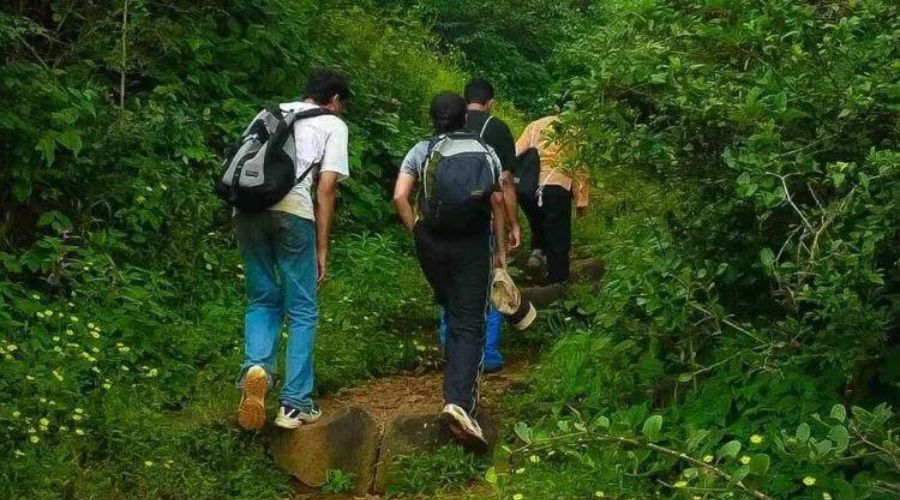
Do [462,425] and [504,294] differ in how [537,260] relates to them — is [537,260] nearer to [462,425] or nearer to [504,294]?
[504,294]

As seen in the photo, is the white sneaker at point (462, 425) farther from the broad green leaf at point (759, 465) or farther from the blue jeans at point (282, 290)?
the broad green leaf at point (759, 465)

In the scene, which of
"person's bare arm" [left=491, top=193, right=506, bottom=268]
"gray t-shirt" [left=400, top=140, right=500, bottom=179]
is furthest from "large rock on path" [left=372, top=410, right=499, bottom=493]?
"gray t-shirt" [left=400, top=140, right=500, bottom=179]

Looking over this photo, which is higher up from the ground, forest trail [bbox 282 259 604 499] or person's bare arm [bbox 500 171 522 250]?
person's bare arm [bbox 500 171 522 250]

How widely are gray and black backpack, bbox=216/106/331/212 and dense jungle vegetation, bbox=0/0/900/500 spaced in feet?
→ 3.77

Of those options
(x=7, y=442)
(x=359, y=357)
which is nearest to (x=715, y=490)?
(x=7, y=442)

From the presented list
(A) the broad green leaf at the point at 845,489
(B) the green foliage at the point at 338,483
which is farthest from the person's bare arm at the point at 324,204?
(A) the broad green leaf at the point at 845,489

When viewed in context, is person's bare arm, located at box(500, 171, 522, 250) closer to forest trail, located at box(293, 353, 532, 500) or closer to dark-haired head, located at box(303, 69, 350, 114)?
forest trail, located at box(293, 353, 532, 500)

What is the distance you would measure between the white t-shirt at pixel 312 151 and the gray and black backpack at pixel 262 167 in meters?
0.04

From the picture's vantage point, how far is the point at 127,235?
7906 mm

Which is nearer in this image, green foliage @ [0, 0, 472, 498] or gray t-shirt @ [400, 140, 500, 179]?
green foliage @ [0, 0, 472, 498]

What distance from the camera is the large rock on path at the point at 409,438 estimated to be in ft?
20.5

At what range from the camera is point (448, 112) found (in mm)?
6336

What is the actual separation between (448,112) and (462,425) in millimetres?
1557

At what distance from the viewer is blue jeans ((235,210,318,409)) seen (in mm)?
6211
